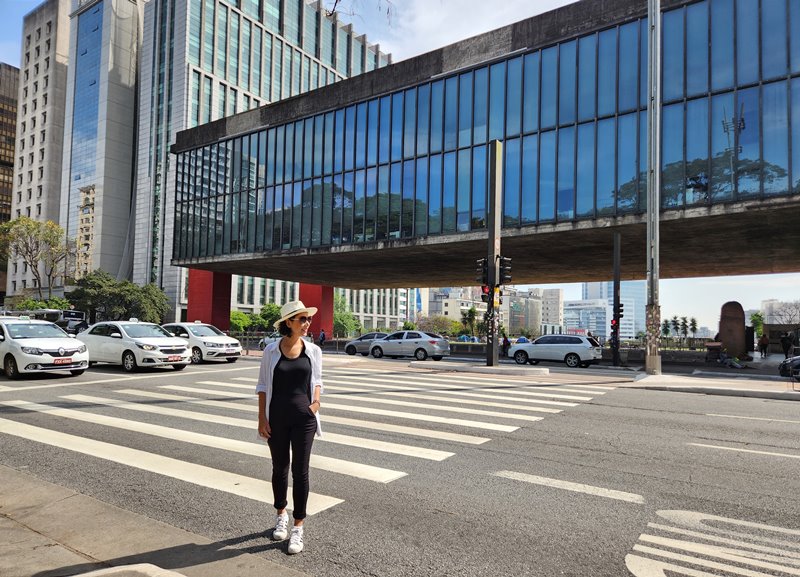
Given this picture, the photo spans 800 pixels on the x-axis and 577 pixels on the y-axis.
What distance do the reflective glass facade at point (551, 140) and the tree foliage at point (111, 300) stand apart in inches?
901

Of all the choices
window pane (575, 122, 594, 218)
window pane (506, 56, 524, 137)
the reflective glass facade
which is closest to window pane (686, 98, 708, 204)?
the reflective glass facade

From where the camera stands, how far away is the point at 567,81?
25734mm

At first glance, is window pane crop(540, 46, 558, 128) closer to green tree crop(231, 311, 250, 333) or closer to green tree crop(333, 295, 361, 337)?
green tree crop(231, 311, 250, 333)

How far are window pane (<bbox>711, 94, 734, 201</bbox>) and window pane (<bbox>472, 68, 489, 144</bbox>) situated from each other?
10.6 meters

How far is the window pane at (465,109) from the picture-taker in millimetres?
28797

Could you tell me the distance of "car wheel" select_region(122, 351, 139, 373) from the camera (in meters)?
16.1

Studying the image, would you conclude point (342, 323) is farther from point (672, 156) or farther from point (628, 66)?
point (672, 156)

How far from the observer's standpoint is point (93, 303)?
5381 centimetres

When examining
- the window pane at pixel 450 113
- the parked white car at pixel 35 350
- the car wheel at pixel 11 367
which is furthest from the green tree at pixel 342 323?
the car wheel at pixel 11 367

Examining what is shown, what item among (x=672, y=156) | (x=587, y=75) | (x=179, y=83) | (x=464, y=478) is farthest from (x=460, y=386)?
(x=179, y=83)

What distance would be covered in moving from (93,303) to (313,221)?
104 ft

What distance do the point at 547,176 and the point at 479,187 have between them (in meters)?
3.61

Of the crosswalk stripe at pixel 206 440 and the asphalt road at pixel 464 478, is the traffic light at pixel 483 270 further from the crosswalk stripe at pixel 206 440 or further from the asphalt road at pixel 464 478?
the crosswalk stripe at pixel 206 440

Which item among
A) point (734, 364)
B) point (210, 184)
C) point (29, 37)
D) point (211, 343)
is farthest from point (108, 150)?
point (734, 364)
